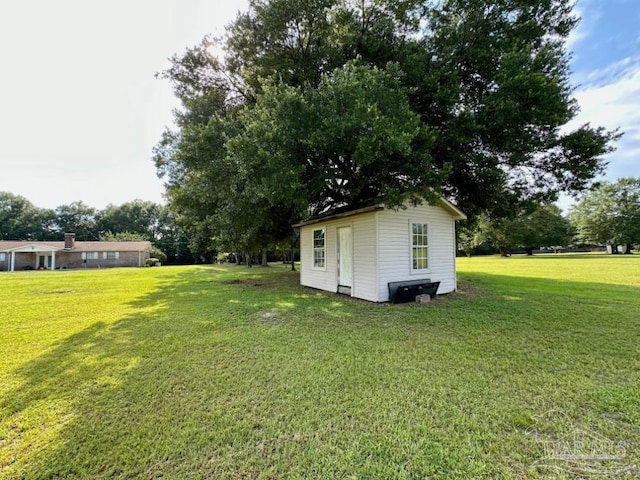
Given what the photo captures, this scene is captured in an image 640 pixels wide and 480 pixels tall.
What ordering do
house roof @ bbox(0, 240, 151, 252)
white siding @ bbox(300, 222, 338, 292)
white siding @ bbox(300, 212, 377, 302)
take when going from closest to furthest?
white siding @ bbox(300, 212, 377, 302) → white siding @ bbox(300, 222, 338, 292) → house roof @ bbox(0, 240, 151, 252)

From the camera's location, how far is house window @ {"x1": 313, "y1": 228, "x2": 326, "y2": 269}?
10.3 meters

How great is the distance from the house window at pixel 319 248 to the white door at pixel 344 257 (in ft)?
2.93

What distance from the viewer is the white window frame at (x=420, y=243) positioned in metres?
8.59

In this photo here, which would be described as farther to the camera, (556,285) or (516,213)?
(556,285)

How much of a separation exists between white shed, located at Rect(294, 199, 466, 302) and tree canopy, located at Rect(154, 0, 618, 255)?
3.04ft

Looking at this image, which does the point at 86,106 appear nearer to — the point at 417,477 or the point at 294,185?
the point at 294,185

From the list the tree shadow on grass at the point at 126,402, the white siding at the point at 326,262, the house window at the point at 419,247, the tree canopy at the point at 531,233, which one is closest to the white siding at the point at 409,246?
the house window at the point at 419,247

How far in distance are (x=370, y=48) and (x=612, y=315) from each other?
9105 millimetres

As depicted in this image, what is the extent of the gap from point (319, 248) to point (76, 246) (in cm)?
3686

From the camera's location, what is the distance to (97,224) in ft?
159

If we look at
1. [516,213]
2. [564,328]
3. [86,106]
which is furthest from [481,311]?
[86,106]

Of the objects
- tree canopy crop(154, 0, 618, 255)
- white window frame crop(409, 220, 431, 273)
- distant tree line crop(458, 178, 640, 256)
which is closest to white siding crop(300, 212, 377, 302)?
tree canopy crop(154, 0, 618, 255)

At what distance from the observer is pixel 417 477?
196 cm

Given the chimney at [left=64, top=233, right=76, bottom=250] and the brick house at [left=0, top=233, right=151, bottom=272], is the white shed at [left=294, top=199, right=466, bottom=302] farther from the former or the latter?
the chimney at [left=64, top=233, right=76, bottom=250]
